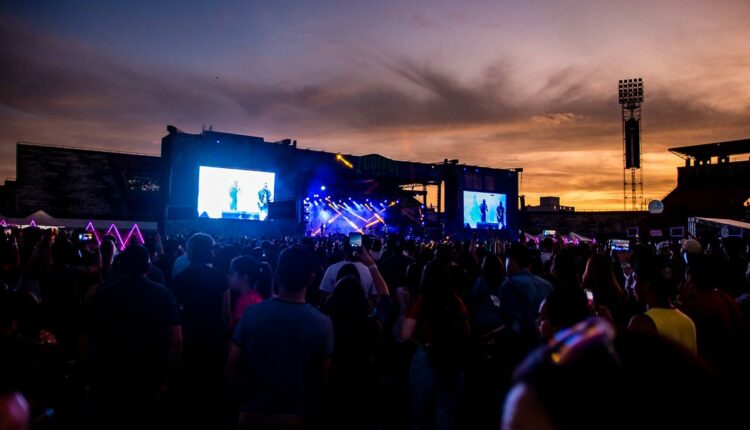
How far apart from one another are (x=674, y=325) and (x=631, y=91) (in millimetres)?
42593

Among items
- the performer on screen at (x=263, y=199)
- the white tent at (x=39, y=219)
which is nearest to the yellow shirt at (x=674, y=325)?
the performer on screen at (x=263, y=199)

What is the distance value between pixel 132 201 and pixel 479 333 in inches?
1166

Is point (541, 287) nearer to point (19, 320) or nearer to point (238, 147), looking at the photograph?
point (19, 320)

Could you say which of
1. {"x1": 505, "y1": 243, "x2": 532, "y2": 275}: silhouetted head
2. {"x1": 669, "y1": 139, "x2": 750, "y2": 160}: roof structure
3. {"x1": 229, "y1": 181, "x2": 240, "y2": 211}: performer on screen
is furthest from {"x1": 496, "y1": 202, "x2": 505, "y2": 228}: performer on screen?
{"x1": 505, "y1": 243, "x2": 532, "y2": 275}: silhouetted head

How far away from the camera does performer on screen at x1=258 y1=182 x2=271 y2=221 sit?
25.0 metres

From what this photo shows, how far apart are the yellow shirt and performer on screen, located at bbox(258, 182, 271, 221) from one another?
74.2 ft

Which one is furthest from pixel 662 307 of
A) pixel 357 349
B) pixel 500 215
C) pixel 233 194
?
pixel 500 215

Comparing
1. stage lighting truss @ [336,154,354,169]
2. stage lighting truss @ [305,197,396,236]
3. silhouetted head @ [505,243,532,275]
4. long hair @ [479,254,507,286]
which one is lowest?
long hair @ [479,254,507,286]

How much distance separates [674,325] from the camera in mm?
3479

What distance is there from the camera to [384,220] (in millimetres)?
30562

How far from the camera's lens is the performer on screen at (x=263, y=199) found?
24997mm

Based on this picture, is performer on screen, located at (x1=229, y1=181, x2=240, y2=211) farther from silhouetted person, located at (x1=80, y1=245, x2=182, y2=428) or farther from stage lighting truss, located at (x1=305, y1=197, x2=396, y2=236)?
silhouetted person, located at (x1=80, y1=245, x2=182, y2=428)

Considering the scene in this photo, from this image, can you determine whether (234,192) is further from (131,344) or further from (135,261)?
(131,344)

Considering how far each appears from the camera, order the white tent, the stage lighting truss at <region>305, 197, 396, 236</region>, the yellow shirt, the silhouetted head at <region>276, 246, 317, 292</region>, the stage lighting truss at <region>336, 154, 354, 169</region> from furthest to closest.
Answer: the stage lighting truss at <region>305, 197, 396, 236</region> → the stage lighting truss at <region>336, 154, 354, 169</region> → the white tent → the yellow shirt → the silhouetted head at <region>276, 246, 317, 292</region>
